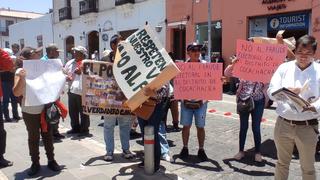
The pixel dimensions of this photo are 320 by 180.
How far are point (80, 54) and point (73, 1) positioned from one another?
85.0 feet

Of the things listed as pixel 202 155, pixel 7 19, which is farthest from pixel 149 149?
pixel 7 19

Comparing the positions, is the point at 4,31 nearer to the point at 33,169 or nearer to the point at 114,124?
the point at 114,124

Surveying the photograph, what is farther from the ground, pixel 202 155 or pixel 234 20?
pixel 234 20

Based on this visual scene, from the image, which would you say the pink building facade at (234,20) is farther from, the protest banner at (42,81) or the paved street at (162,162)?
the protest banner at (42,81)

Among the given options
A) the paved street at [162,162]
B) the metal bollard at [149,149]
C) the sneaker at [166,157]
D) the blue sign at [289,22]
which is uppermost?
the blue sign at [289,22]

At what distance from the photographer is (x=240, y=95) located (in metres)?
5.52

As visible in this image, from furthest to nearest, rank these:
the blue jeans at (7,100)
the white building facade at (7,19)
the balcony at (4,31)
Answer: the balcony at (4,31), the white building facade at (7,19), the blue jeans at (7,100)

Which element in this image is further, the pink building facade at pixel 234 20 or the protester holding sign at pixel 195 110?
the pink building facade at pixel 234 20

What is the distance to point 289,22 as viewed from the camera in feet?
52.2

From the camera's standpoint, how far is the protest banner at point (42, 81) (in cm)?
496

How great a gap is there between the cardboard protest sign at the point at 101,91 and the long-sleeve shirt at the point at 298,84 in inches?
93.2

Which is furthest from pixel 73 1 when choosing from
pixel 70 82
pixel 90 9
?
pixel 70 82

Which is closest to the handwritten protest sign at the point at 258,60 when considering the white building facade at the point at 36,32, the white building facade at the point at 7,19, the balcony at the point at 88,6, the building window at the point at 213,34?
the building window at the point at 213,34

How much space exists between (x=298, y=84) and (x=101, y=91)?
292cm
